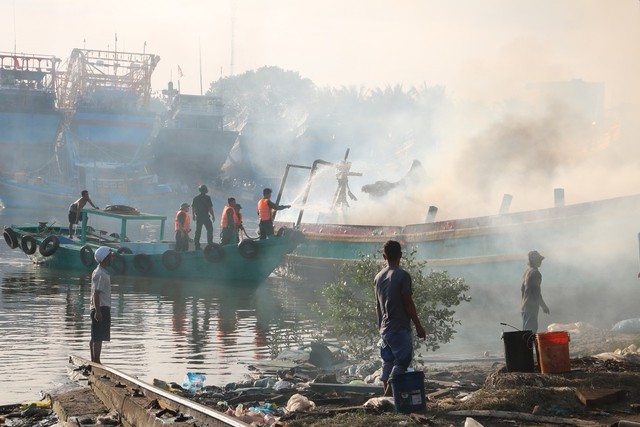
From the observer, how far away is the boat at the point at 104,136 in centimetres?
7938

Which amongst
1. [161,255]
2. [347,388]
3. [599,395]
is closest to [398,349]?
[347,388]

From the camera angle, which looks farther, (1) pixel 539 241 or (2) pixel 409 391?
(1) pixel 539 241

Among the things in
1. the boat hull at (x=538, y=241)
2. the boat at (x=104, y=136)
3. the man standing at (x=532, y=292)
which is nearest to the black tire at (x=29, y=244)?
the boat hull at (x=538, y=241)

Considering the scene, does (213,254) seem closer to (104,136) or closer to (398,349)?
(398,349)

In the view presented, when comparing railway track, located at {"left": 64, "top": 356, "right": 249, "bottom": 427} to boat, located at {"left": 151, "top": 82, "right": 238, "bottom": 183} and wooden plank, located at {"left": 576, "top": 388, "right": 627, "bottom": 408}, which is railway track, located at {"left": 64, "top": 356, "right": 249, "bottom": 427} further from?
boat, located at {"left": 151, "top": 82, "right": 238, "bottom": 183}

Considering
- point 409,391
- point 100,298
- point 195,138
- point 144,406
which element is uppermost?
point 195,138

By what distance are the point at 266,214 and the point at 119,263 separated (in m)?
5.34

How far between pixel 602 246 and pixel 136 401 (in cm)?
1130

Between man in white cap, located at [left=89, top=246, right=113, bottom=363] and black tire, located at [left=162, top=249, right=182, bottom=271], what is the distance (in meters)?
14.1

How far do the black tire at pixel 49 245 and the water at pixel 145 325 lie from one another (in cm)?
65

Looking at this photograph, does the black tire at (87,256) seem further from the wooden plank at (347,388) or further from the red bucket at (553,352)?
the red bucket at (553,352)

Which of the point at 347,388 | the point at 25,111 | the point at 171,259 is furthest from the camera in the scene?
the point at 25,111

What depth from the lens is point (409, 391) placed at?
28.1ft

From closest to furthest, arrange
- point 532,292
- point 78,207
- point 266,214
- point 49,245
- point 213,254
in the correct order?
point 532,292 < point 266,214 < point 213,254 < point 78,207 < point 49,245
